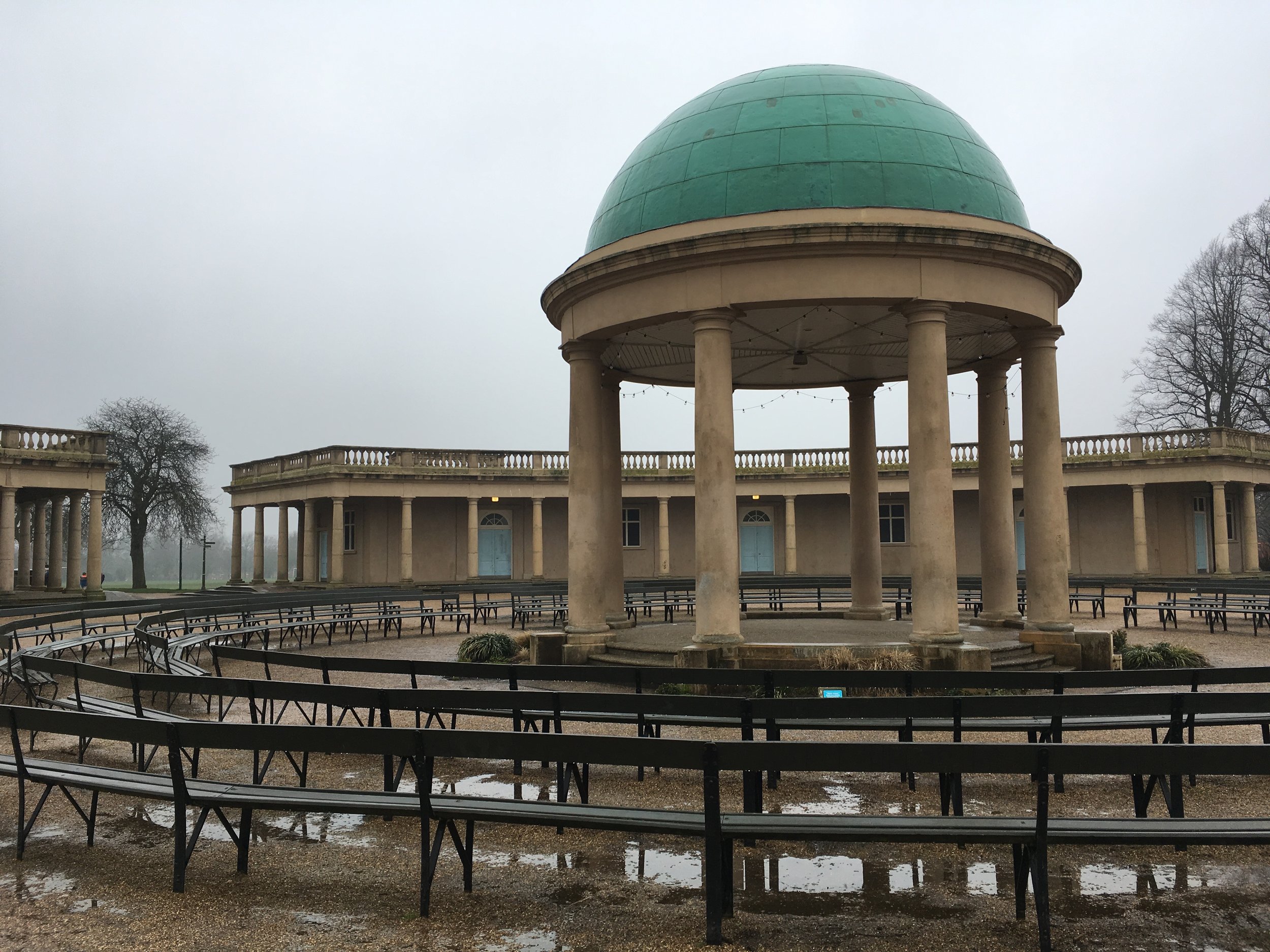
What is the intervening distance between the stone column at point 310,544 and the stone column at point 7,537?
32.0 ft

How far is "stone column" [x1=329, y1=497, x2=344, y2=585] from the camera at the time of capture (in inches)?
1411

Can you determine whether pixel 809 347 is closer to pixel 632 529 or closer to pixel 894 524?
pixel 894 524

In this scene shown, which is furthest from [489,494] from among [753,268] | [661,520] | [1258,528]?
[1258,528]

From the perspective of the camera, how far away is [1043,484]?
14859mm

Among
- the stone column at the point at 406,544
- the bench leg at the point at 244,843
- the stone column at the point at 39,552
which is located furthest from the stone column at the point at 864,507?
the stone column at the point at 39,552

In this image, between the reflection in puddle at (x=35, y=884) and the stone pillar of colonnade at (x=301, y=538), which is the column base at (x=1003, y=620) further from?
the stone pillar of colonnade at (x=301, y=538)

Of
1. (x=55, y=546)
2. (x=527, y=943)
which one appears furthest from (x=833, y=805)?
(x=55, y=546)

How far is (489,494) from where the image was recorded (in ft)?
123

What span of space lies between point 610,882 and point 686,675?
185 inches

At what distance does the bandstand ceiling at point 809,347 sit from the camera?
15.5 m

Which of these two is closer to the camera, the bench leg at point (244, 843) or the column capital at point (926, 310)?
the bench leg at point (244, 843)

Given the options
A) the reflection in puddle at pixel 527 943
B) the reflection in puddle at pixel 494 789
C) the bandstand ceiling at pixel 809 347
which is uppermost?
the bandstand ceiling at pixel 809 347

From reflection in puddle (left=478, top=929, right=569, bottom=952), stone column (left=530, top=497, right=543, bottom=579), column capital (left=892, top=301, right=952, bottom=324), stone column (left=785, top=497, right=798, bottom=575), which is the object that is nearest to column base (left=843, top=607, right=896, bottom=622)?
column capital (left=892, top=301, right=952, bottom=324)

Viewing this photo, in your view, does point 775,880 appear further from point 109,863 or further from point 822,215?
point 822,215
